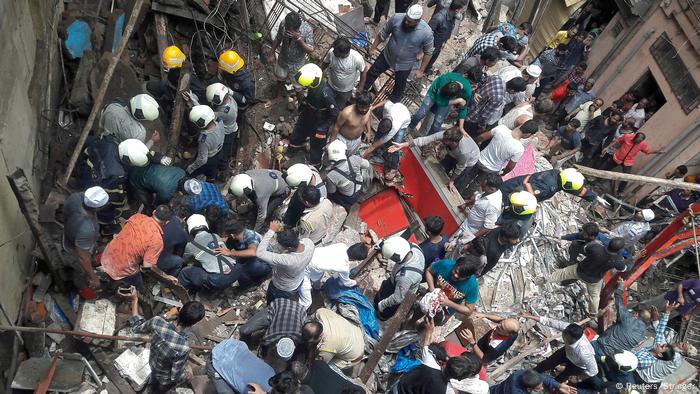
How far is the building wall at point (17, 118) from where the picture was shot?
19.1 feet

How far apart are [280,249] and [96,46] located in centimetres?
491

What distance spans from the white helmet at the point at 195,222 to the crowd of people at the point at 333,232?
1.0 inches

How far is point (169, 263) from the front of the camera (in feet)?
21.2

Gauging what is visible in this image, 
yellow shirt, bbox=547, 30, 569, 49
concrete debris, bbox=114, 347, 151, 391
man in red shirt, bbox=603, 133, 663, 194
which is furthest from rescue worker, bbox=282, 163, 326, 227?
yellow shirt, bbox=547, 30, 569, 49

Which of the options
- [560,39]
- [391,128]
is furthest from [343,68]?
[560,39]

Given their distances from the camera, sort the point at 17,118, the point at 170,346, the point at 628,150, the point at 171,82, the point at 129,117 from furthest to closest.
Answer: the point at 628,150 < the point at 171,82 < the point at 129,117 < the point at 17,118 < the point at 170,346

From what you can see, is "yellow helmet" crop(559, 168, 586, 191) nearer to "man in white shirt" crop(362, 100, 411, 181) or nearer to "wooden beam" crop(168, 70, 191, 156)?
"man in white shirt" crop(362, 100, 411, 181)

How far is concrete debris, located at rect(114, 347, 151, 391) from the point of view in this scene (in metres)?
6.04

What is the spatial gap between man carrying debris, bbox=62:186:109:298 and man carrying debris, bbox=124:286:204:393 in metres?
1.19

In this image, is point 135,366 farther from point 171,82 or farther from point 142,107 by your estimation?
point 171,82

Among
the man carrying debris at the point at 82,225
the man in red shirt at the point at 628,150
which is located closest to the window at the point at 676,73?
the man in red shirt at the point at 628,150

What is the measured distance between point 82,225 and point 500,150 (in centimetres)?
557

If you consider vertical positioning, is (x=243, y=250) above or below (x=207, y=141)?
below

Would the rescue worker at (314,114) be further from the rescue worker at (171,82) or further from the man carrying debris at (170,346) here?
the man carrying debris at (170,346)
